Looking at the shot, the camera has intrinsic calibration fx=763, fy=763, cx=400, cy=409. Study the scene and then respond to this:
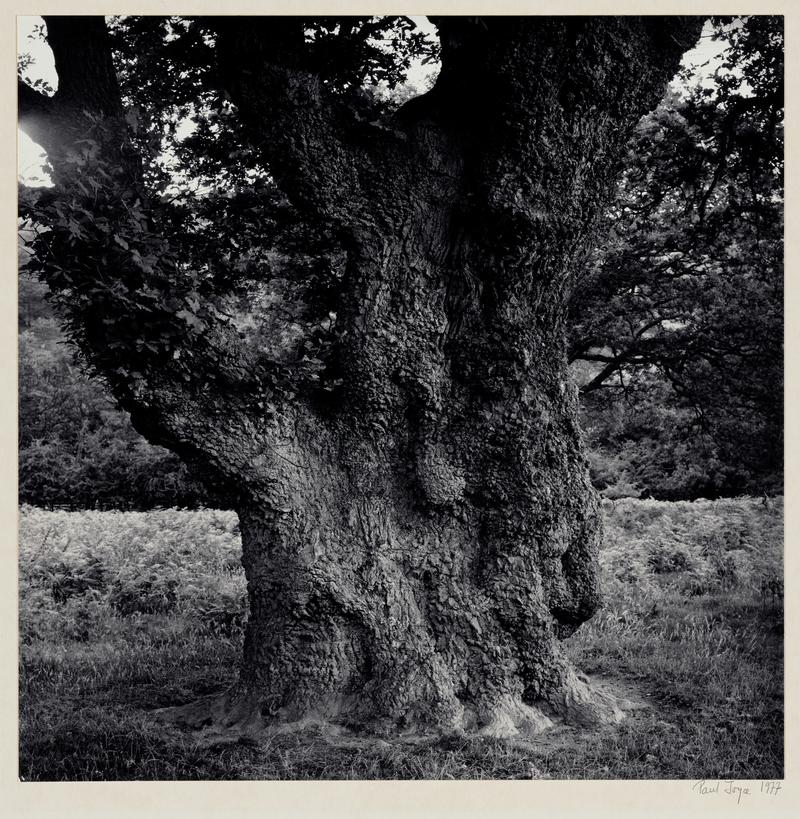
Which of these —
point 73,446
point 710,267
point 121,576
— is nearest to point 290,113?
point 121,576

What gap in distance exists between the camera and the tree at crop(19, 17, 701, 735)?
16.5ft

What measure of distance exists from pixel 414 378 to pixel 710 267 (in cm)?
627

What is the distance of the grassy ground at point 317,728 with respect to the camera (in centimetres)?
489

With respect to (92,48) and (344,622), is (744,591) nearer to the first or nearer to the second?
(344,622)

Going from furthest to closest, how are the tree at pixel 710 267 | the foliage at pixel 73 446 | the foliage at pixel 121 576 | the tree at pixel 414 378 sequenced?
1. the foliage at pixel 73 446
2. the foliage at pixel 121 576
3. the tree at pixel 710 267
4. the tree at pixel 414 378

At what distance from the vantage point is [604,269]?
9891 millimetres

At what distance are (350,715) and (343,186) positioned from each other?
3650 millimetres

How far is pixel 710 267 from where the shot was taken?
995 centimetres

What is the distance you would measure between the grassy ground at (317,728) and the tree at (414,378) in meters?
0.39

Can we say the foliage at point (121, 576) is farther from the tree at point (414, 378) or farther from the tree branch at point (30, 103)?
the tree branch at point (30, 103)
